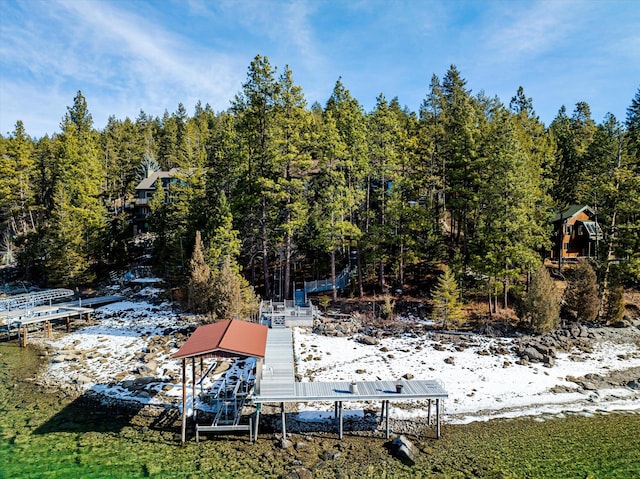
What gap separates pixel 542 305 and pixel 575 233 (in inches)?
758

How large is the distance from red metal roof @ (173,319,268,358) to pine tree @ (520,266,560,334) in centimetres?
1713

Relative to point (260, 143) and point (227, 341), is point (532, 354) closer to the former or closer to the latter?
point (227, 341)

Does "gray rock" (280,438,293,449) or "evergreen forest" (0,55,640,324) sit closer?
"gray rock" (280,438,293,449)

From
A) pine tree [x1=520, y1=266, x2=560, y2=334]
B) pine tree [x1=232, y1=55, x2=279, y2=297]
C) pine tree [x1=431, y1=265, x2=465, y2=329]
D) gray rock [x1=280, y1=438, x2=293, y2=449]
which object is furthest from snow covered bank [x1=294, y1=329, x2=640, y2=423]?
pine tree [x1=232, y1=55, x2=279, y2=297]

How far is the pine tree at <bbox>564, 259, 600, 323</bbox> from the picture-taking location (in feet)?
91.2

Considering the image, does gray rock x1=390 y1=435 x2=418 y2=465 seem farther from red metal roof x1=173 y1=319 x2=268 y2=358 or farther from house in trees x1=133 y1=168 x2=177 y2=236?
house in trees x1=133 y1=168 x2=177 y2=236

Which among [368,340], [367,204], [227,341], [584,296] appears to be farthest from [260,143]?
[584,296]

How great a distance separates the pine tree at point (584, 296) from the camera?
27797 millimetres

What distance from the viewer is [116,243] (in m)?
45.6

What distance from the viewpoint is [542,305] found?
25.5m

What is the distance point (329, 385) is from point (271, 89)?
22098 millimetres

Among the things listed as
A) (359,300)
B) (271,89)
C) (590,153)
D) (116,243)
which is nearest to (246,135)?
(271,89)

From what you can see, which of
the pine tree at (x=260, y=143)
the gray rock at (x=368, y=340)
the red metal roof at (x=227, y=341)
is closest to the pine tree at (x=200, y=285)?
the pine tree at (x=260, y=143)

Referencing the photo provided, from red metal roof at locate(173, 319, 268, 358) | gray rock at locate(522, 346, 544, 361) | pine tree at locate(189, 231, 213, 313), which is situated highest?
pine tree at locate(189, 231, 213, 313)
